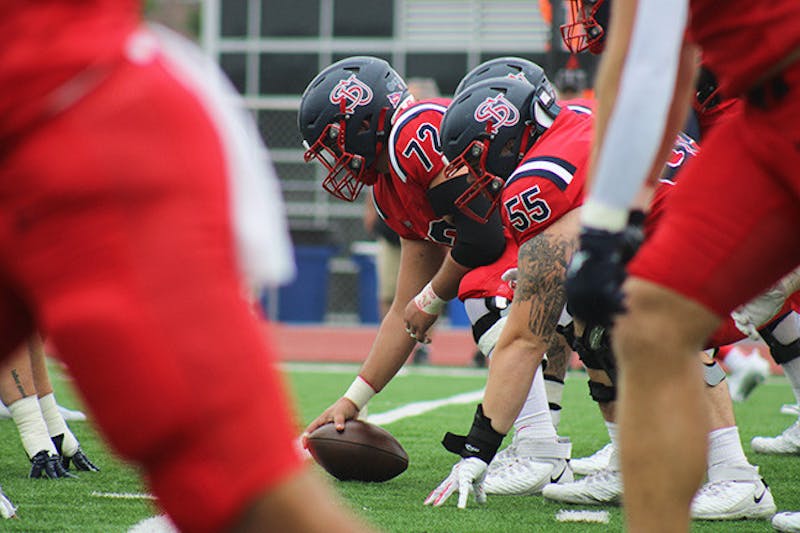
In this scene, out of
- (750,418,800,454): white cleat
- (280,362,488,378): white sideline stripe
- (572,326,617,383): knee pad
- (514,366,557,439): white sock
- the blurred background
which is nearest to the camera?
(572,326,617,383): knee pad

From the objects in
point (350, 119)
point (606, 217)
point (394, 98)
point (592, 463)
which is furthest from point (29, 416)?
point (606, 217)

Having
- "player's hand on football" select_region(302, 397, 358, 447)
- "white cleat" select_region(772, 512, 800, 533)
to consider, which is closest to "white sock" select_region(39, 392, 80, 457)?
"player's hand on football" select_region(302, 397, 358, 447)

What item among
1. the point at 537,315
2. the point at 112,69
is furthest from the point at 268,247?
the point at 537,315

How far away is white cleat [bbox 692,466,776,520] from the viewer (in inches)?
158

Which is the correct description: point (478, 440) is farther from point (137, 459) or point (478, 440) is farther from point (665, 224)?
point (137, 459)

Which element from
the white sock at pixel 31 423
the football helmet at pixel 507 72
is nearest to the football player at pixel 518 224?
the football helmet at pixel 507 72

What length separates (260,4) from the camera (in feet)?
63.2

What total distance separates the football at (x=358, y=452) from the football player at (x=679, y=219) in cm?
231

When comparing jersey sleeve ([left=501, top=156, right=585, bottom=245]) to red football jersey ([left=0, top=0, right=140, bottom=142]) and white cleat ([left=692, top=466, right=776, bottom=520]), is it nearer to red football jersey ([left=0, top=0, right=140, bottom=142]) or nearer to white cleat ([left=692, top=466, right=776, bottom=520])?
white cleat ([left=692, top=466, right=776, bottom=520])

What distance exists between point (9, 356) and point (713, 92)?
11.8ft

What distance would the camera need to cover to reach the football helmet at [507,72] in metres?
4.66

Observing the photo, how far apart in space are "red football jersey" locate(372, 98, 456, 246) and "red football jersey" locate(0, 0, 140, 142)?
2.85 meters

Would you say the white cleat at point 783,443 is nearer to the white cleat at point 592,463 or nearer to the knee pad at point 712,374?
the white cleat at point 592,463

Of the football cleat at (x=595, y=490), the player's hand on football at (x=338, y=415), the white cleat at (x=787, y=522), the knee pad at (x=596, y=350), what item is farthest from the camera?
the player's hand on football at (x=338, y=415)
